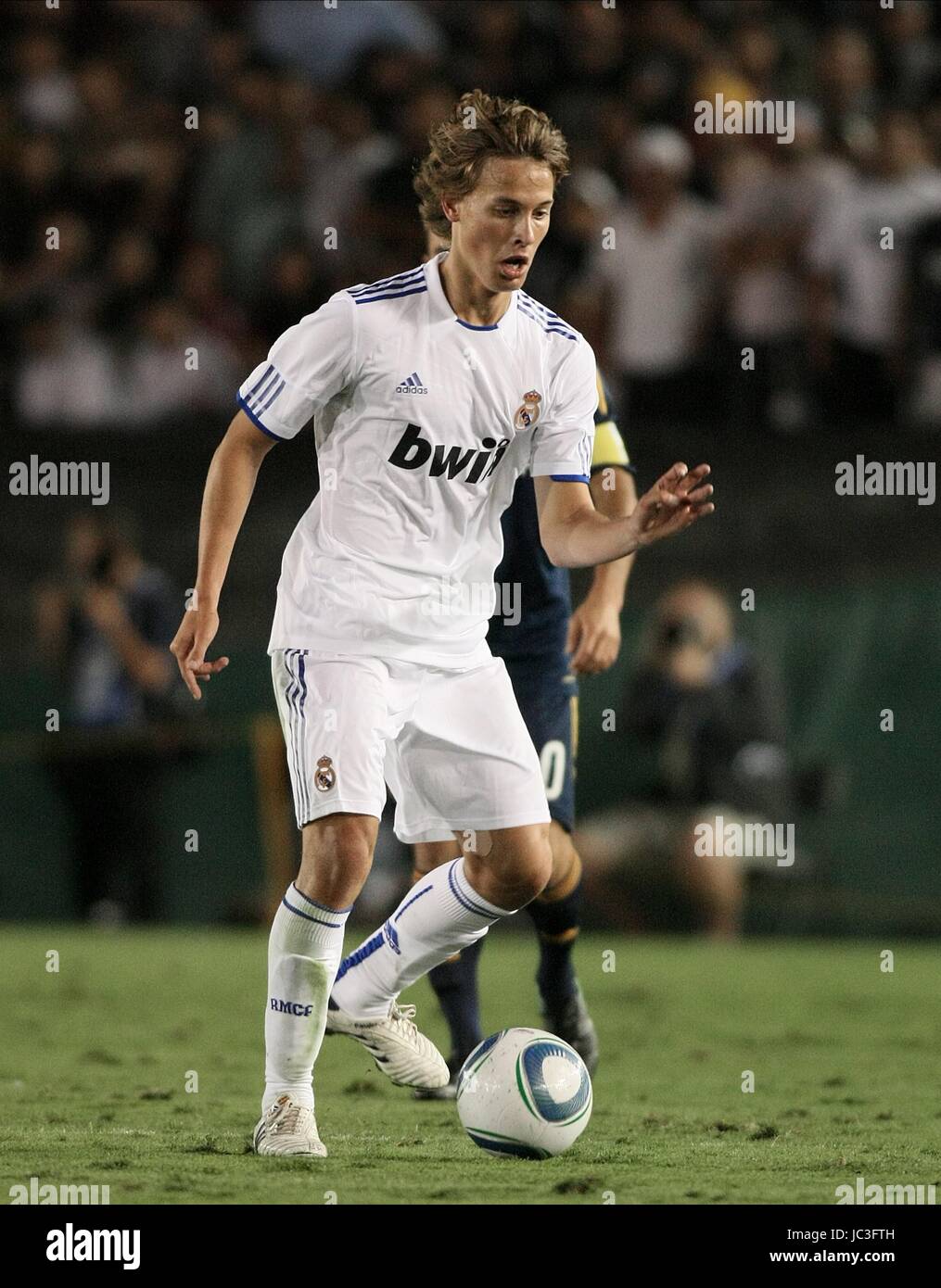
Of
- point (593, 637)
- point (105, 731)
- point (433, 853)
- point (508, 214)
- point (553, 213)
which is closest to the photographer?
point (508, 214)

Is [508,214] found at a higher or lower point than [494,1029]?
higher

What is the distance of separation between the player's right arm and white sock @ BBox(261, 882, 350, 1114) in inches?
23.4

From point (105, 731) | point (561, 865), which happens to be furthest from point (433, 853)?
point (105, 731)

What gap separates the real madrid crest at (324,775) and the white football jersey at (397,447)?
31 cm

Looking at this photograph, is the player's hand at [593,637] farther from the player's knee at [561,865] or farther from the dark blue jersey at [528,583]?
the player's knee at [561,865]

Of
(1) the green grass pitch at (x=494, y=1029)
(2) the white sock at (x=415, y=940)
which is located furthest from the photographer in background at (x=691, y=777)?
(2) the white sock at (x=415, y=940)

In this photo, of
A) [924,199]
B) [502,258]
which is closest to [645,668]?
[924,199]

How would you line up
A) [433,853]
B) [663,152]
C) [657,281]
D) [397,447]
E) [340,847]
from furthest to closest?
[657,281] < [663,152] < [433,853] < [397,447] < [340,847]

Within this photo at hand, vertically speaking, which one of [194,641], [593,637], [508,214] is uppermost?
[508,214]

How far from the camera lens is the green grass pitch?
Result: 4426 millimetres

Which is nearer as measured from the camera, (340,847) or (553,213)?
(340,847)

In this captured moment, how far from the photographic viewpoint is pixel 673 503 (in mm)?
4562

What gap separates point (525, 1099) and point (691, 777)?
658 cm

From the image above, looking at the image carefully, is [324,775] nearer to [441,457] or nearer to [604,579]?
[441,457]
